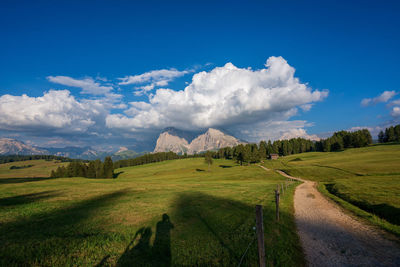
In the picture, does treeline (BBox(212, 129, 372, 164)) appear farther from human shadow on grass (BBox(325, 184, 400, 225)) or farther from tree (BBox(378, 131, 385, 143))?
human shadow on grass (BBox(325, 184, 400, 225))

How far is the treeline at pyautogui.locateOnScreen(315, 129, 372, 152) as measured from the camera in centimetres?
12169

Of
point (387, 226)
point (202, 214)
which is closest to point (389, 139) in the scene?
point (387, 226)

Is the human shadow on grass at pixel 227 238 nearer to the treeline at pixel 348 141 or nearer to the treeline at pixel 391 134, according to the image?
the treeline at pixel 348 141

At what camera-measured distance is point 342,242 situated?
35.0ft

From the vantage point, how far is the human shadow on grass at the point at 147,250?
27.0 ft

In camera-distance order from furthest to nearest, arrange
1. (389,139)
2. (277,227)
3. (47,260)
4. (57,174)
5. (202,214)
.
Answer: (389,139), (57,174), (202,214), (277,227), (47,260)

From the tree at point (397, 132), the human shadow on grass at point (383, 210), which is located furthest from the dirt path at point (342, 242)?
the tree at point (397, 132)

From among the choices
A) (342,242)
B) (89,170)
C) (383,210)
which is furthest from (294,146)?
(342,242)

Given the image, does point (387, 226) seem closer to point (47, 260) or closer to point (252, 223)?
point (252, 223)

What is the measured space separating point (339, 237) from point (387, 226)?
4883mm

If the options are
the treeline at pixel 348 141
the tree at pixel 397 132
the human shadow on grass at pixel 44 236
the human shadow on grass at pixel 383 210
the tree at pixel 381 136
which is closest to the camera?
the human shadow on grass at pixel 44 236

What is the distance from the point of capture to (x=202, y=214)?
15695 millimetres

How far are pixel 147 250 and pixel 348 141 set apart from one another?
538 ft

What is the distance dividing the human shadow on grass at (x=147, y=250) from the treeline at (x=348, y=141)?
15862cm
